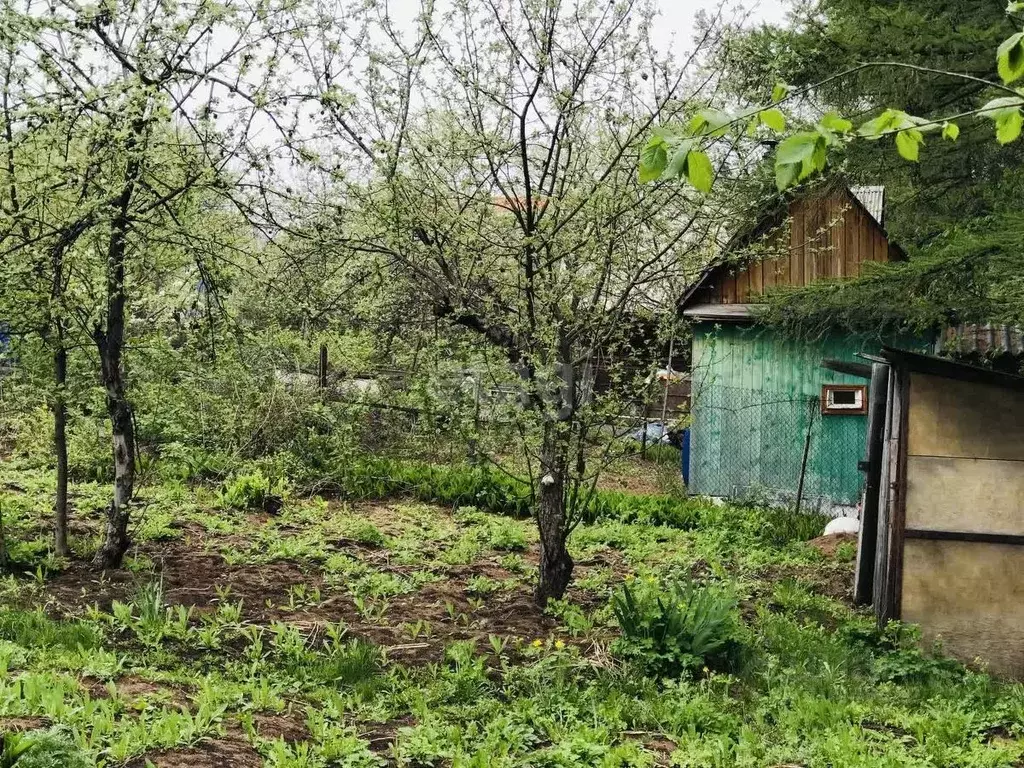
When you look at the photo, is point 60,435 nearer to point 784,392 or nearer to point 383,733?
point 383,733

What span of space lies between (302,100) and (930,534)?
5643 mm

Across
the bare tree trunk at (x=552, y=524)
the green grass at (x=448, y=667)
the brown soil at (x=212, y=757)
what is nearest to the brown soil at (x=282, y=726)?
the green grass at (x=448, y=667)

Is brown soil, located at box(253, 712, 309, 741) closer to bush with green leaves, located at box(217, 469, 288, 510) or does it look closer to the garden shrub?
the garden shrub

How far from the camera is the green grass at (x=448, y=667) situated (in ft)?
14.5

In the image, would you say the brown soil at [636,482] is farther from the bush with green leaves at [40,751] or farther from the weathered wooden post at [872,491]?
the bush with green leaves at [40,751]

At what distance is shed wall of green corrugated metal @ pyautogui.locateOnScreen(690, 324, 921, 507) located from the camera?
45.1 feet

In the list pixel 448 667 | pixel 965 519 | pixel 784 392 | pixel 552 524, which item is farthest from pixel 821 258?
pixel 448 667

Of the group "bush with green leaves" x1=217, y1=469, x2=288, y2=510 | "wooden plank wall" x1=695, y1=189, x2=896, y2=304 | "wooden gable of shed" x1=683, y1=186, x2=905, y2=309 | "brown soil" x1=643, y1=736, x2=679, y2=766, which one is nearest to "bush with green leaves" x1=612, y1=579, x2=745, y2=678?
"brown soil" x1=643, y1=736, x2=679, y2=766

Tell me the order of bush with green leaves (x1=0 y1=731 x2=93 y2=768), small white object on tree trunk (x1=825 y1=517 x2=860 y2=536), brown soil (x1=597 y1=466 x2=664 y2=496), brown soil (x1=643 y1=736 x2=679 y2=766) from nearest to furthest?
bush with green leaves (x1=0 y1=731 x2=93 y2=768) → brown soil (x1=643 y1=736 x2=679 y2=766) → small white object on tree trunk (x1=825 y1=517 x2=860 y2=536) → brown soil (x1=597 y1=466 x2=664 y2=496)

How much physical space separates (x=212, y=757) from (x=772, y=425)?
1135cm

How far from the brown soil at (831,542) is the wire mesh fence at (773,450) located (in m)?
2.69

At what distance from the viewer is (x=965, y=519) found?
7.50m

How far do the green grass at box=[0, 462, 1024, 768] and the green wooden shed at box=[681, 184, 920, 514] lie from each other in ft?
14.9

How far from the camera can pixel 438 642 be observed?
635 centimetres
